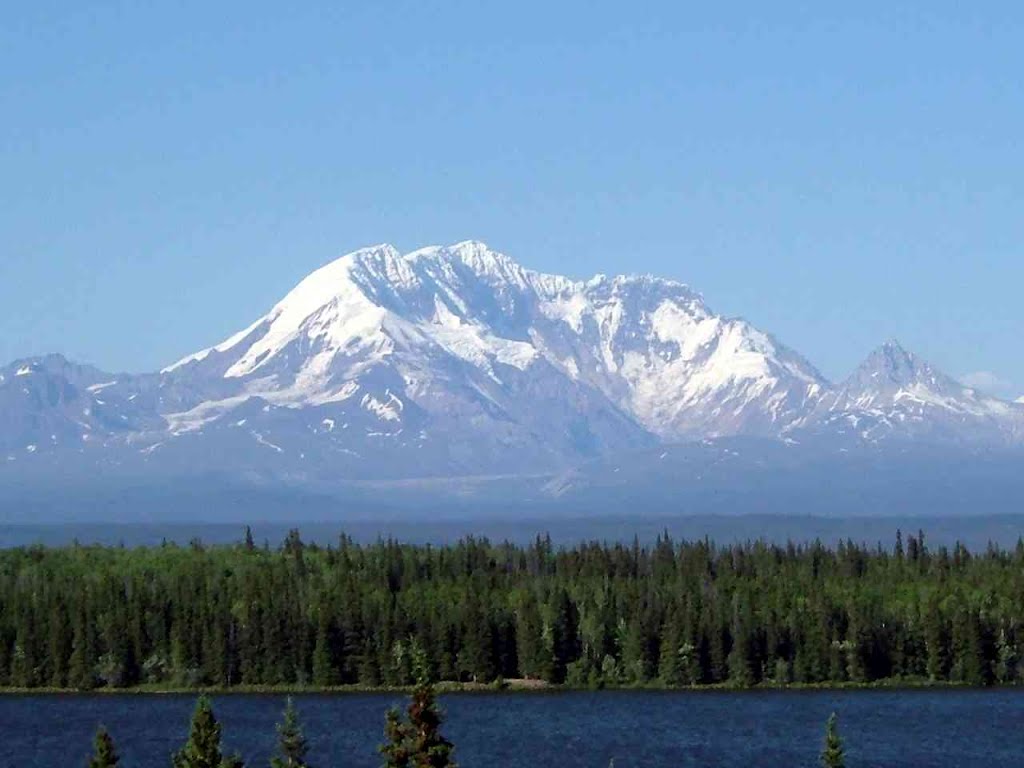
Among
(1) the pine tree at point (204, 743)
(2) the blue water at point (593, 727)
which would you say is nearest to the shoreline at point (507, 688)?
(2) the blue water at point (593, 727)

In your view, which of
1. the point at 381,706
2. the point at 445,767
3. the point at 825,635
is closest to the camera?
the point at 445,767

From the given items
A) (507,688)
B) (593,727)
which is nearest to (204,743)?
(593,727)

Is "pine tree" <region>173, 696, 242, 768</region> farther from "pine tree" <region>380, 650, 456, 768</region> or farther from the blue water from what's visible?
the blue water

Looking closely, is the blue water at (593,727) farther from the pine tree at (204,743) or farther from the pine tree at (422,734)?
the pine tree at (422,734)

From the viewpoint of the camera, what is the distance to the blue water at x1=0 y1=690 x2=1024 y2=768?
468 ft

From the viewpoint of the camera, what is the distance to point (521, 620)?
199 m

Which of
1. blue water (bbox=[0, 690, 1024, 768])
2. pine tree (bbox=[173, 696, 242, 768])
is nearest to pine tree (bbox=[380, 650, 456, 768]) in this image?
pine tree (bbox=[173, 696, 242, 768])

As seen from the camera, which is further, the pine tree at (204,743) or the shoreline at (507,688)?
the shoreline at (507,688)

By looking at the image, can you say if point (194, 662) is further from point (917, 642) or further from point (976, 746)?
point (976, 746)

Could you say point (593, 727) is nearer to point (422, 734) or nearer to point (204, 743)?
point (204, 743)

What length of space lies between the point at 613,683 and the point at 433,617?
15.2m

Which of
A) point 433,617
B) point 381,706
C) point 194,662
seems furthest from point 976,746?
point 194,662

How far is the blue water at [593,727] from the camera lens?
143 meters

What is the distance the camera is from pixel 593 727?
532 feet
